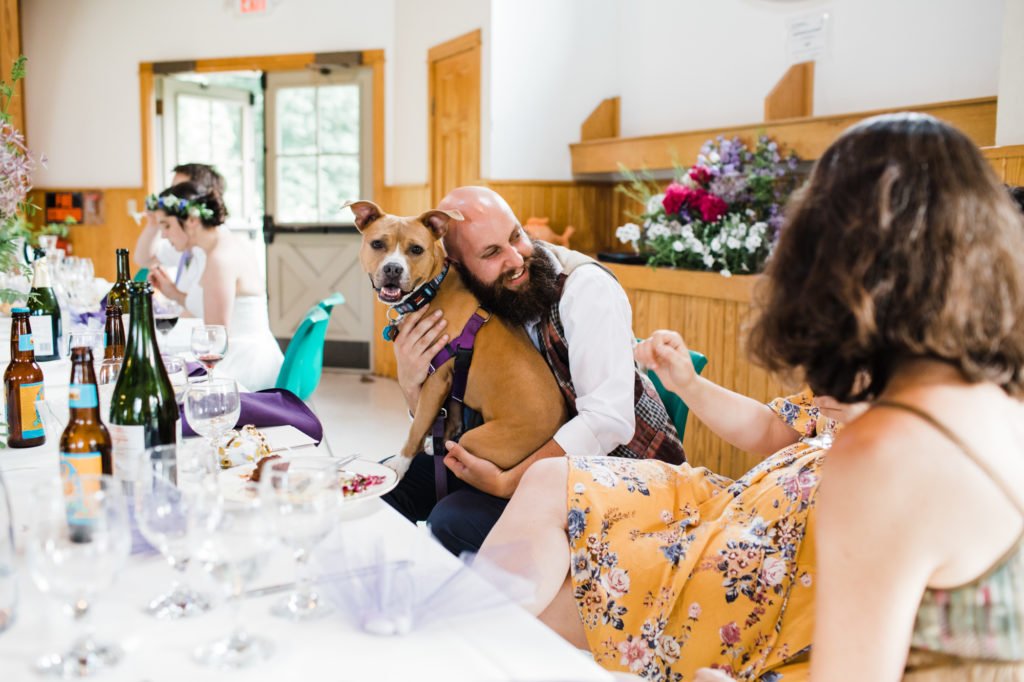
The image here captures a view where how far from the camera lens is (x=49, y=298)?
2.93 meters

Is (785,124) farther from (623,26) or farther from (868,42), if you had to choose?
(623,26)

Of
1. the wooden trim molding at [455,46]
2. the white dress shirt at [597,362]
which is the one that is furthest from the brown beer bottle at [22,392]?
the wooden trim molding at [455,46]

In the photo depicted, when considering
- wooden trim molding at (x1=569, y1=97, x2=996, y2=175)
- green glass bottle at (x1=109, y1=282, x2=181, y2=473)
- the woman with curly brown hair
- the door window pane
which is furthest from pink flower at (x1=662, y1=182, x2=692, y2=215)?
the door window pane

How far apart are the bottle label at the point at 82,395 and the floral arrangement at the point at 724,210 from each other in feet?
9.65

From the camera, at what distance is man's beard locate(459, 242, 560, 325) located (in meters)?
2.30

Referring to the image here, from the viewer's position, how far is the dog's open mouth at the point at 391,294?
2.54 meters

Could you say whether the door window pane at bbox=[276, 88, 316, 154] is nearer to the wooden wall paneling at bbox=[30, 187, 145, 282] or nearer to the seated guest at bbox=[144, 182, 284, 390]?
the wooden wall paneling at bbox=[30, 187, 145, 282]

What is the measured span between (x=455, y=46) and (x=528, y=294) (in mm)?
4171

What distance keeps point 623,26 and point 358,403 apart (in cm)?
315

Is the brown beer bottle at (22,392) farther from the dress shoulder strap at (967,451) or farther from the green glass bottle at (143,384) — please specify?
the dress shoulder strap at (967,451)

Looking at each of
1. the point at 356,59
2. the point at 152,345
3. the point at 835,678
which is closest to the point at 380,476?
the point at 152,345

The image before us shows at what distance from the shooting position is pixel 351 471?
60.5 inches

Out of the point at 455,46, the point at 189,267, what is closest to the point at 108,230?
the point at 455,46

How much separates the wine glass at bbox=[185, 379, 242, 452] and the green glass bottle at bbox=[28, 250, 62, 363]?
1250mm
